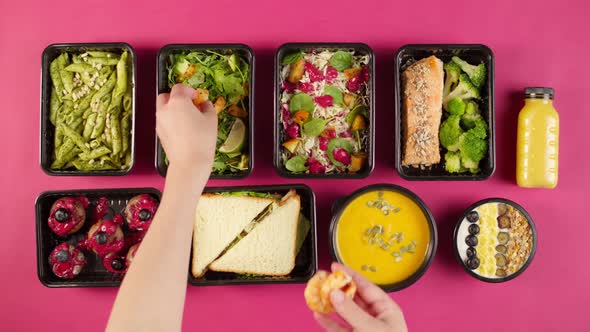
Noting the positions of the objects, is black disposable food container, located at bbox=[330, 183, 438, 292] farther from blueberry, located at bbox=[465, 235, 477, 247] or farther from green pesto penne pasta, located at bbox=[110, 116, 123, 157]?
green pesto penne pasta, located at bbox=[110, 116, 123, 157]

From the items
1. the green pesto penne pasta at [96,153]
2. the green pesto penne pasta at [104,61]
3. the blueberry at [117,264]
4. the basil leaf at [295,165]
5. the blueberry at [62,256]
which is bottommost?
the blueberry at [117,264]

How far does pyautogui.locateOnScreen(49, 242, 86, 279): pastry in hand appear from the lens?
113 inches

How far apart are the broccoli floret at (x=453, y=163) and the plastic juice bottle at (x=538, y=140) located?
371 millimetres

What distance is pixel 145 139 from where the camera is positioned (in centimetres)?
305

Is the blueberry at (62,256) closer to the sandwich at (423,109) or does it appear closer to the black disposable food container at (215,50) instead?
the black disposable food container at (215,50)

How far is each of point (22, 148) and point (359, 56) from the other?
6.62ft

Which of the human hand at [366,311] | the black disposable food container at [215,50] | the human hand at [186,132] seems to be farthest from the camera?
the black disposable food container at [215,50]

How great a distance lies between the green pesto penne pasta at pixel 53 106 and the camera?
114 inches

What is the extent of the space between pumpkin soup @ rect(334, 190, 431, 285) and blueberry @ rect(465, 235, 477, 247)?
0.72ft

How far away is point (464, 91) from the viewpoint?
289 cm

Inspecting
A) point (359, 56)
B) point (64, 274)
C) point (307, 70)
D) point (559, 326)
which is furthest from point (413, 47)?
point (64, 274)

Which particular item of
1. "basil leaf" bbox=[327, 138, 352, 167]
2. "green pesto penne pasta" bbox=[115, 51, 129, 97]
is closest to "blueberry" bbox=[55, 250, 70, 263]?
"green pesto penne pasta" bbox=[115, 51, 129, 97]

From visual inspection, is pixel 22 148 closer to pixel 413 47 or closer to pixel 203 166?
pixel 203 166

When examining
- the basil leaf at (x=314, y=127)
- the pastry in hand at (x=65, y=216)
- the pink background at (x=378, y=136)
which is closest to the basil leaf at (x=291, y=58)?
the pink background at (x=378, y=136)
